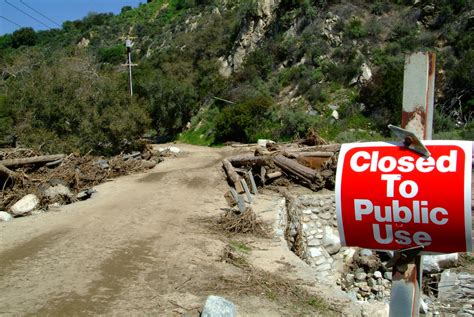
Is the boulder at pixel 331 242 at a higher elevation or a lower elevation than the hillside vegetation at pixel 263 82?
→ lower

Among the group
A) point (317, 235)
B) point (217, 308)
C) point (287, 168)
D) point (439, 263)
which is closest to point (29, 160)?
point (287, 168)

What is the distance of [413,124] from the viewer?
197cm

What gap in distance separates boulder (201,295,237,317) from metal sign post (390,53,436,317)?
3249mm

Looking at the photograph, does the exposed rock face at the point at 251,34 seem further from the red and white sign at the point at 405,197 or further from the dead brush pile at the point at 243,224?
the red and white sign at the point at 405,197

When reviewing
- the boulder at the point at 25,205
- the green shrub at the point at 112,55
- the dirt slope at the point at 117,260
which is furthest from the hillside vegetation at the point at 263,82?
the green shrub at the point at 112,55

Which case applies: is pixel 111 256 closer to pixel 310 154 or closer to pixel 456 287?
pixel 456 287

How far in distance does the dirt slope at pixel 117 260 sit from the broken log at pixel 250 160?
2.83 metres

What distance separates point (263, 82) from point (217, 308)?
25.1 m

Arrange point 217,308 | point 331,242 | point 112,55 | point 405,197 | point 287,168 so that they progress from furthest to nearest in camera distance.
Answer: point 112,55
point 287,168
point 331,242
point 217,308
point 405,197

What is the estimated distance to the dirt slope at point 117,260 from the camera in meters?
5.34

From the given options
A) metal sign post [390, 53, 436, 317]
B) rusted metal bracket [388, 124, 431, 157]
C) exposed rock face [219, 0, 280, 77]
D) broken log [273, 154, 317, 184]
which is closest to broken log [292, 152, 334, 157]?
broken log [273, 154, 317, 184]

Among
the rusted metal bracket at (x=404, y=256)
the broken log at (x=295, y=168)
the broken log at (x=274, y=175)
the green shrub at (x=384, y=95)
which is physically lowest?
the broken log at (x=274, y=175)

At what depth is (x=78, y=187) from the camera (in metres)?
12.3

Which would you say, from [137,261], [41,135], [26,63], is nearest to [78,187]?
[41,135]
